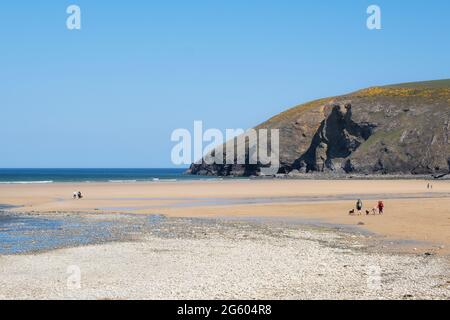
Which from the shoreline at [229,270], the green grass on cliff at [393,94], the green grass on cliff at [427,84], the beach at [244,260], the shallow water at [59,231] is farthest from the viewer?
the green grass on cliff at [427,84]

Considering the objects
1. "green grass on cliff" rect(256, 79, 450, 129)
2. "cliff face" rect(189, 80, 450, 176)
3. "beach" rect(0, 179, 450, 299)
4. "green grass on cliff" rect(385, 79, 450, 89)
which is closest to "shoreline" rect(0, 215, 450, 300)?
"beach" rect(0, 179, 450, 299)

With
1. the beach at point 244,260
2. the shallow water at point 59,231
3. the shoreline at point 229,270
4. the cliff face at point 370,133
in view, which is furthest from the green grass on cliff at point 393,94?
the shoreline at point 229,270

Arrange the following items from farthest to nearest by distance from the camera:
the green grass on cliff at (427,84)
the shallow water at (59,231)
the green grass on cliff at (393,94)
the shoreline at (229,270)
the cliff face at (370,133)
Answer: the green grass on cliff at (427,84), the green grass on cliff at (393,94), the cliff face at (370,133), the shallow water at (59,231), the shoreline at (229,270)

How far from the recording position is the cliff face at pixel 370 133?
13475 cm

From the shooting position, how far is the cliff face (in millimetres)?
134750

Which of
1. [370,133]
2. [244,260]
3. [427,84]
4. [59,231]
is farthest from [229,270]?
[427,84]

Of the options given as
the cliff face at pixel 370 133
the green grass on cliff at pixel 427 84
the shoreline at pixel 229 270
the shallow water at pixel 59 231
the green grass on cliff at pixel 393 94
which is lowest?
the shallow water at pixel 59 231

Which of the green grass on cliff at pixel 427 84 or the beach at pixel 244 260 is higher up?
the green grass on cliff at pixel 427 84

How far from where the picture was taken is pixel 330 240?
26.4m

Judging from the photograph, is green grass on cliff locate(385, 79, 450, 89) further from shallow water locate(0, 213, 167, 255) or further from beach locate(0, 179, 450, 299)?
shallow water locate(0, 213, 167, 255)

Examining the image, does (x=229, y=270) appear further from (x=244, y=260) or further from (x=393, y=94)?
(x=393, y=94)

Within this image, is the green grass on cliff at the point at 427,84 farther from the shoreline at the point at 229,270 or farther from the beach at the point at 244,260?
the shoreline at the point at 229,270

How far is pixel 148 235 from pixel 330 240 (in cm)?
905

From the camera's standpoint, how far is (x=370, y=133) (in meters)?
150
